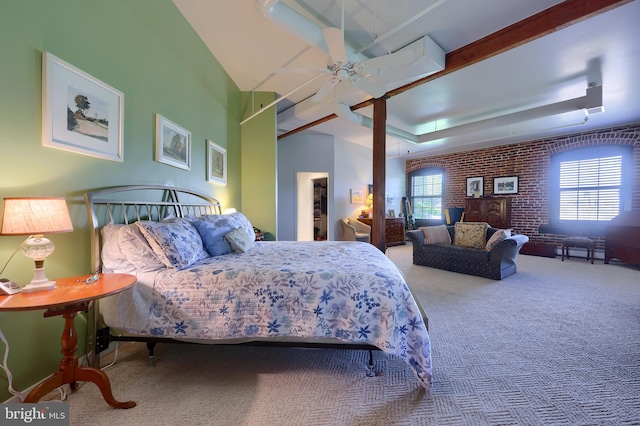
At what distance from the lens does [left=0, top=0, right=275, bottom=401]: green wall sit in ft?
4.78

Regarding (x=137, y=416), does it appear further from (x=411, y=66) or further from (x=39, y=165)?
(x=411, y=66)

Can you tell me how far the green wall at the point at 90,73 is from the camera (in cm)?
146

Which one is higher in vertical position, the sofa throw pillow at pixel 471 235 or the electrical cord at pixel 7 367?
the sofa throw pillow at pixel 471 235

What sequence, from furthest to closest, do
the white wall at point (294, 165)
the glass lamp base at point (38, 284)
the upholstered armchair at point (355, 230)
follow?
1. the upholstered armchair at point (355, 230)
2. the white wall at point (294, 165)
3. the glass lamp base at point (38, 284)

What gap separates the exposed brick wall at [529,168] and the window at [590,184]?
0.51ft

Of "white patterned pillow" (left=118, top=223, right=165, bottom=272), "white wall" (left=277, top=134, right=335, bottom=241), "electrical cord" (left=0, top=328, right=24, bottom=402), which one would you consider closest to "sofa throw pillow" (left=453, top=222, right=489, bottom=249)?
"white wall" (left=277, top=134, right=335, bottom=241)

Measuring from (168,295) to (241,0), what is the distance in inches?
113

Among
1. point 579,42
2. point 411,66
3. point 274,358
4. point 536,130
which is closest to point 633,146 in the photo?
point 536,130

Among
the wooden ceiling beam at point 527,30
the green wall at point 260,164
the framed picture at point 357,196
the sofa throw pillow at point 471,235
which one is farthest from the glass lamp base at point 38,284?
the framed picture at point 357,196

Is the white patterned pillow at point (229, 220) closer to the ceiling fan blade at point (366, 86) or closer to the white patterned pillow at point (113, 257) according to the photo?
the white patterned pillow at point (113, 257)

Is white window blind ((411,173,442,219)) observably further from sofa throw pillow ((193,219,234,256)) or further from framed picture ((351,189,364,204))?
sofa throw pillow ((193,219,234,256))

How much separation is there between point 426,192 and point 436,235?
396 centimetres

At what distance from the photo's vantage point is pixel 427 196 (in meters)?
8.48

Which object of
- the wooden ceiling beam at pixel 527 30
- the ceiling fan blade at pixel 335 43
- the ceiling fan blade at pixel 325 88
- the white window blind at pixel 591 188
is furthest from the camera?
the white window blind at pixel 591 188
